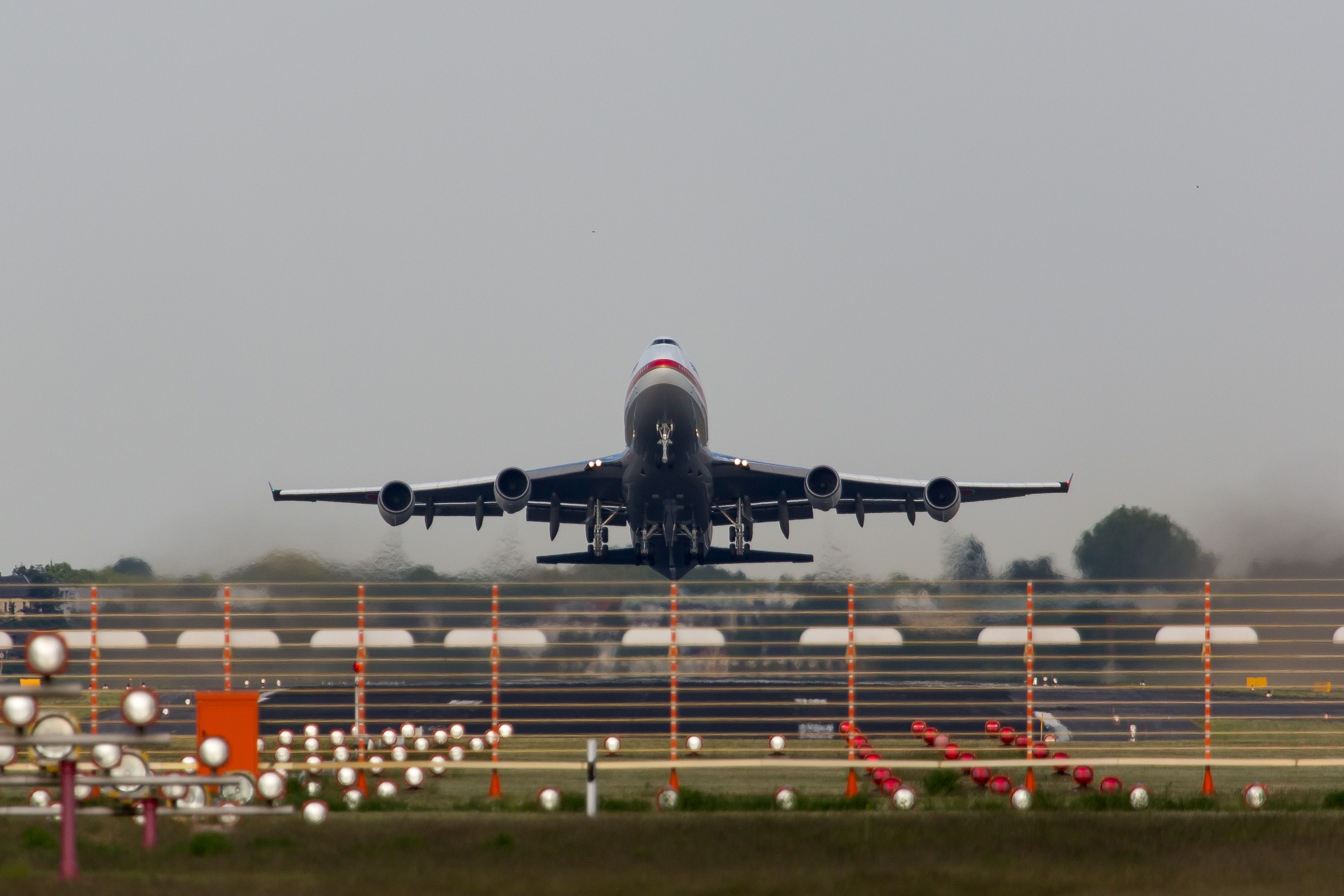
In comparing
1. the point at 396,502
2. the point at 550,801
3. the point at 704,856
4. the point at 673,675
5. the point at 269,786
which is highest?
the point at 396,502

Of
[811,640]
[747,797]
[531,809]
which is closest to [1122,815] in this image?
[747,797]

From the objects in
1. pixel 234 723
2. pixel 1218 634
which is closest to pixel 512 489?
pixel 1218 634

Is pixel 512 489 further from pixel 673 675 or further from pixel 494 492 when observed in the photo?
pixel 673 675

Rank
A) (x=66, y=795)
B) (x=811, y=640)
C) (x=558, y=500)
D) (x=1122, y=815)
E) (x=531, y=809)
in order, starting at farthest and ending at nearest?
(x=558, y=500) → (x=811, y=640) → (x=531, y=809) → (x=1122, y=815) → (x=66, y=795)

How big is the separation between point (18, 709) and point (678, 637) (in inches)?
414

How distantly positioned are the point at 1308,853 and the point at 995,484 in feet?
77.8

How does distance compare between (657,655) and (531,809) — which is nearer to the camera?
(531,809)

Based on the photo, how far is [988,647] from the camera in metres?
25.0

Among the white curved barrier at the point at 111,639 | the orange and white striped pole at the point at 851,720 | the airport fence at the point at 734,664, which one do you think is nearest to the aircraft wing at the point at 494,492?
the airport fence at the point at 734,664

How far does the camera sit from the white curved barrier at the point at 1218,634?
14.7 metres

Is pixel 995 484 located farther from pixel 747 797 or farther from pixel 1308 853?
pixel 1308 853

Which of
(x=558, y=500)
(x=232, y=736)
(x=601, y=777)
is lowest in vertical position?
(x=601, y=777)

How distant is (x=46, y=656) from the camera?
252 inches

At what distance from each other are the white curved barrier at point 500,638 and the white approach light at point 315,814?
4386 mm
